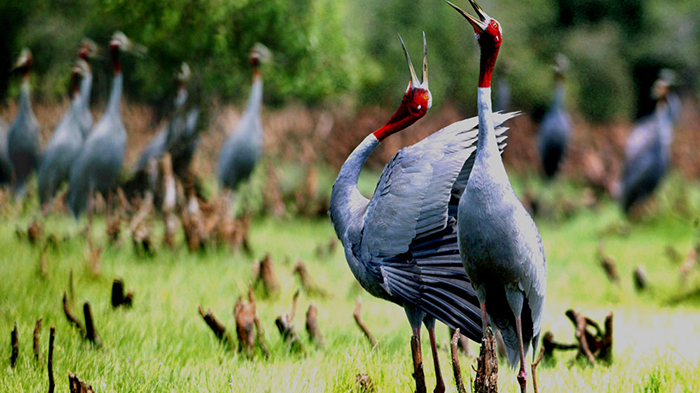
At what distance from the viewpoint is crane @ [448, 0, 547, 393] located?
2408mm

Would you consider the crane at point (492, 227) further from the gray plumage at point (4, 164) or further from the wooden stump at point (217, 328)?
the gray plumage at point (4, 164)

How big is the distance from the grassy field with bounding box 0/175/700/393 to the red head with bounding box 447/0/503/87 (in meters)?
1.21

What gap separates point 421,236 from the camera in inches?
115

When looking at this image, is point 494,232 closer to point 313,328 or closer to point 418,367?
point 418,367

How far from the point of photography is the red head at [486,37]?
246 centimetres

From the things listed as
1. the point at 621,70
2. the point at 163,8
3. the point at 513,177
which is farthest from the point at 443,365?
the point at 621,70

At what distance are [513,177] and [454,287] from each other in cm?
1203

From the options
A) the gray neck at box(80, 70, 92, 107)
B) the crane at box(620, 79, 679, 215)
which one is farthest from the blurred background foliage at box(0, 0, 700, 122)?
the crane at box(620, 79, 679, 215)

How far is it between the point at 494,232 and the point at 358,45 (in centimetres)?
948

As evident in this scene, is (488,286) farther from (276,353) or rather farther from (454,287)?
(276,353)

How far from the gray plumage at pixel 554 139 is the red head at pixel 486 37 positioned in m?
8.75

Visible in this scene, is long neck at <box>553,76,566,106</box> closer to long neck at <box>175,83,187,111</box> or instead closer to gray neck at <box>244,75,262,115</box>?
gray neck at <box>244,75,262,115</box>

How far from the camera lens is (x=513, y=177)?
14531mm

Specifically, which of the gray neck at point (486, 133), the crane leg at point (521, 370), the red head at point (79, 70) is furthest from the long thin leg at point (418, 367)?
the red head at point (79, 70)
